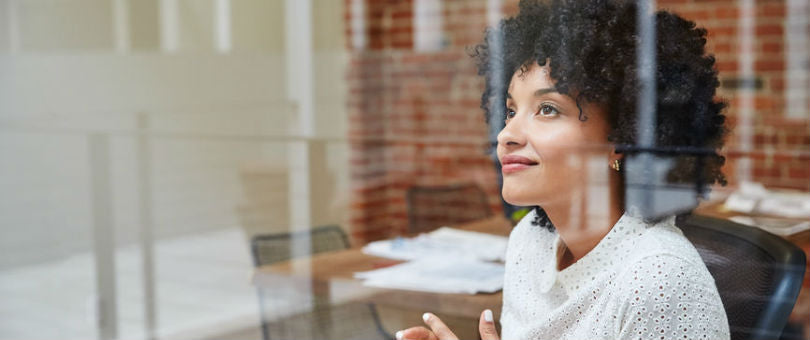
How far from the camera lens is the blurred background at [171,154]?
2.47 metres

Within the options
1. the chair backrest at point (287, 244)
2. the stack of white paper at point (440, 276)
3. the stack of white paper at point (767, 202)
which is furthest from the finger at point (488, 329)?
the chair backrest at point (287, 244)

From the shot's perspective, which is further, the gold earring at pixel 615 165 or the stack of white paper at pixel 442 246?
the stack of white paper at pixel 442 246

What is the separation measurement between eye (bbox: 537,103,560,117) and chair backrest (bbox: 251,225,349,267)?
95 centimetres

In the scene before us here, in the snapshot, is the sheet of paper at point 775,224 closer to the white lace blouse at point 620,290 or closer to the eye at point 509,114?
the white lace blouse at point 620,290

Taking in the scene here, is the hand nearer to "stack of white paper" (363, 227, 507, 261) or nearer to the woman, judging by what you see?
the woman

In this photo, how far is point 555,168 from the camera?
110 cm

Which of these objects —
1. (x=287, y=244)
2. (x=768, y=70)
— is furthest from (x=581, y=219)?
(x=768, y=70)

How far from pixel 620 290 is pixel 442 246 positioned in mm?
778

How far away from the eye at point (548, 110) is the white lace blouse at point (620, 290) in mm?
132

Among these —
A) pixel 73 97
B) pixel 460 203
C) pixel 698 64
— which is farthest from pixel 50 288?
pixel 698 64

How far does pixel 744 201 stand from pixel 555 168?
12.9 inches

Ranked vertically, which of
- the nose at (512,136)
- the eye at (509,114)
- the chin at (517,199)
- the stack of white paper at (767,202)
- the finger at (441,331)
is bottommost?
the finger at (441,331)

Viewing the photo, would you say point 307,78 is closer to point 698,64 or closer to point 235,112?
point 235,112

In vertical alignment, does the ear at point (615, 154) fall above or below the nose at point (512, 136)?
below
